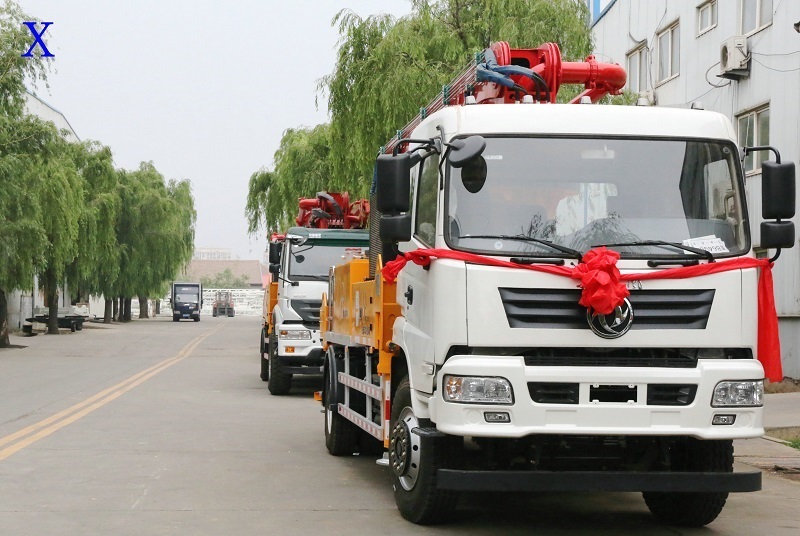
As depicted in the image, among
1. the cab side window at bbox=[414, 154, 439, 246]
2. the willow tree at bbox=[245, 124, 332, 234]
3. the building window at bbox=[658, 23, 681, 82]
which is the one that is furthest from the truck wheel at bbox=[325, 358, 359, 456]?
the willow tree at bbox=[245, 124, 332, 234]

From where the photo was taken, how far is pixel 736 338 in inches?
271

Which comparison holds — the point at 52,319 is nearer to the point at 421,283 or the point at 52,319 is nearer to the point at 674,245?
the point at 421,283

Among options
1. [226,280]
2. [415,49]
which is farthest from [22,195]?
[226,280]

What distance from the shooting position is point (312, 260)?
58.9 ft

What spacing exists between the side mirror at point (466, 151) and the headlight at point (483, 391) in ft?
4.27

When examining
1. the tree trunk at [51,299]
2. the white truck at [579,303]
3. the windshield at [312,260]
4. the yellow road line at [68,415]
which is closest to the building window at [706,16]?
the windshield at [312,260]

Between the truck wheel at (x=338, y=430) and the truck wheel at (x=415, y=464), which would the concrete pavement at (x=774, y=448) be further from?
the truck wheel at (x=415, y=464)

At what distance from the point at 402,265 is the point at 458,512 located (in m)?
1.78

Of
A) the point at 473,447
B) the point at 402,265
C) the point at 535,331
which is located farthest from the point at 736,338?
the point at 402,265

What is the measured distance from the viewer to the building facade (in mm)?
19984

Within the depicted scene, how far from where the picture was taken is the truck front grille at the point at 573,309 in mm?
6723

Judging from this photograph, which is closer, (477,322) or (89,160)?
(477,322)

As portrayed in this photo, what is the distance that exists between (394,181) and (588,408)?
1814mm

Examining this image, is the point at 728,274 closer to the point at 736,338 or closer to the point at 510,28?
the point at 736,338
